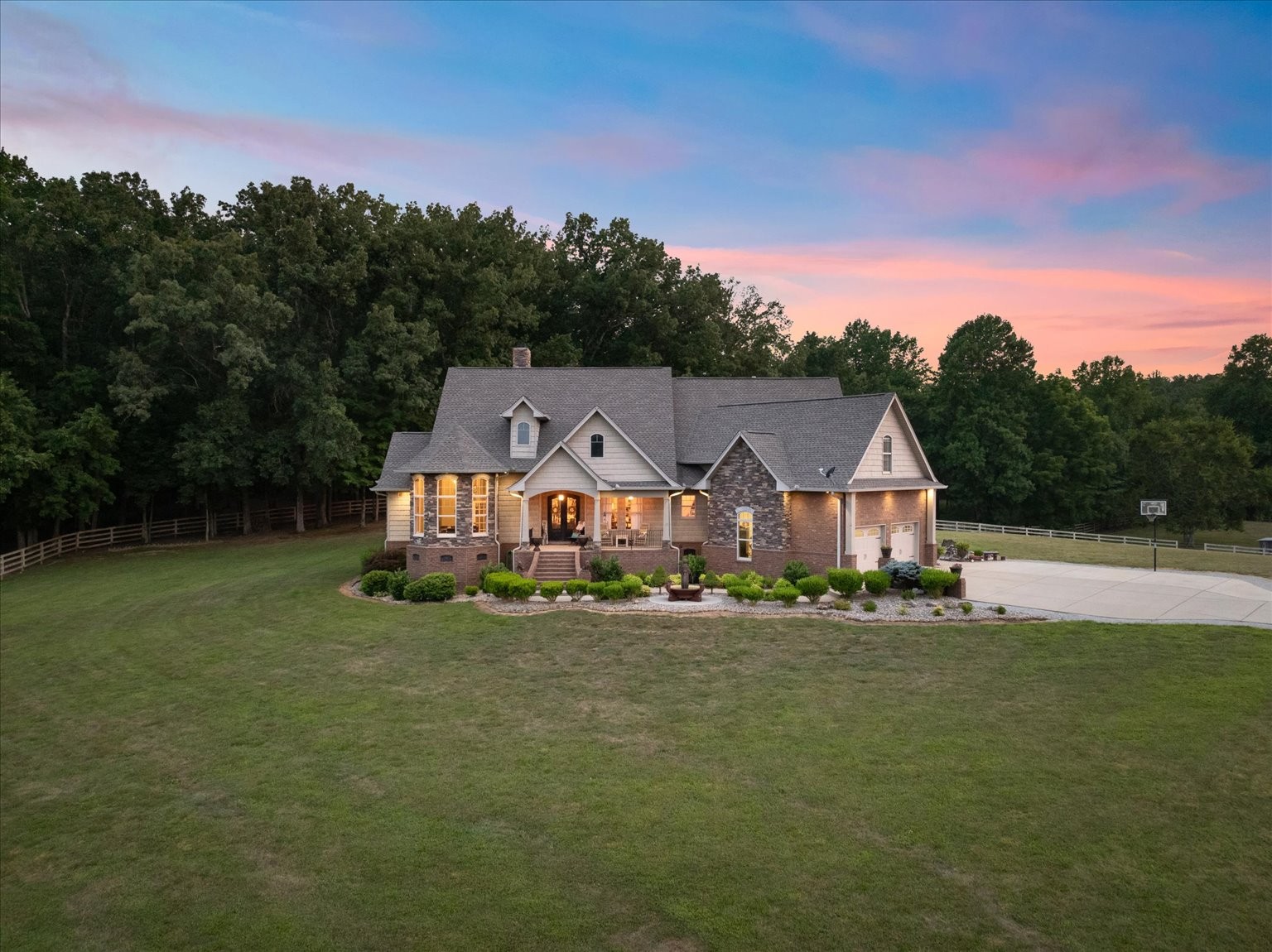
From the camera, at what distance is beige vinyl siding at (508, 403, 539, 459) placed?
93.2ft

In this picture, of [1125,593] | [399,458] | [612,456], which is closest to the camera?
[1125,593]

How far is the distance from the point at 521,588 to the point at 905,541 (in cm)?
1436

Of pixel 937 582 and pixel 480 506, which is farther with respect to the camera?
pixel 480 506

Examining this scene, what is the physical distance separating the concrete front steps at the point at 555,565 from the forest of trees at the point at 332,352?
1680 cm

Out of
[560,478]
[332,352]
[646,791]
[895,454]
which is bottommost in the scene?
[646,791]

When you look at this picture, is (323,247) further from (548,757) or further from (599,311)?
(548,757)

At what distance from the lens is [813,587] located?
20.7 metres

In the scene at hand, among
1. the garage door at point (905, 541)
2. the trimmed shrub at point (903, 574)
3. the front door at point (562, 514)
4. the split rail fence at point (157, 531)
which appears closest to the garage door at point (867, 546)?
the garage door at point (905, 541)

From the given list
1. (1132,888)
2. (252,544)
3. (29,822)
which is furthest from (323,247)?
(1132,888)

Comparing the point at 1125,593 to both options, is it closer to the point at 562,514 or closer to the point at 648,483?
the point at 648,483

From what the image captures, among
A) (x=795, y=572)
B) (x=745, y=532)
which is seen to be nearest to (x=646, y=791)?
(x=795, y=572)

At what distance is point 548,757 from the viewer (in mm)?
10953

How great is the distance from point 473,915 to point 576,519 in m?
21.5

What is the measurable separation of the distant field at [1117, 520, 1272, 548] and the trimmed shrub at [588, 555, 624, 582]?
49.4 meters
